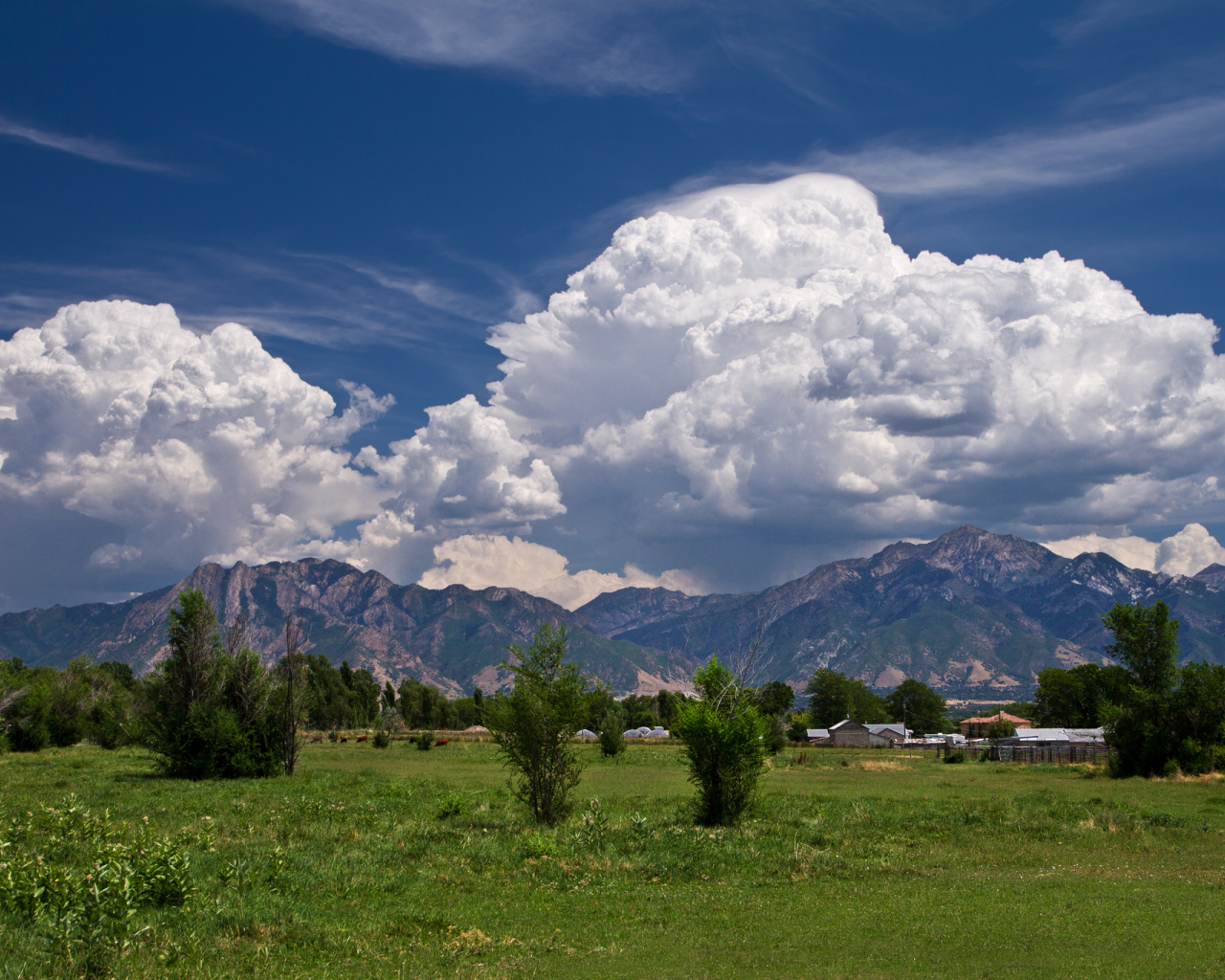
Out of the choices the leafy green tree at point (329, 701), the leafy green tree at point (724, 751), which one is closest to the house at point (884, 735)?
the leafy green tree at point (329, 701)

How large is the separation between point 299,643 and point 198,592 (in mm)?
6684

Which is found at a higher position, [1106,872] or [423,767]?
[1106,872]

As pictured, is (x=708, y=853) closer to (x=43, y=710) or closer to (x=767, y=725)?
(x=767, y=725)

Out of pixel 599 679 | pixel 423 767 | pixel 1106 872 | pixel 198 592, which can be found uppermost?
pixel 198 592

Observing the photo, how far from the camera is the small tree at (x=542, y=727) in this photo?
82.8ft

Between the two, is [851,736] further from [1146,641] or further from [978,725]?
[1146,641]

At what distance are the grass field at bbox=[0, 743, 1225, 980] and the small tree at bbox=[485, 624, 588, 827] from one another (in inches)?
39.3

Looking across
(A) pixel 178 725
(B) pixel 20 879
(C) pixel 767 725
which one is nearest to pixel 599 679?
(C) pixel 767 725

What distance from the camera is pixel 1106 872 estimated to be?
18.9 m

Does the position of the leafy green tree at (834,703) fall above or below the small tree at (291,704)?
below

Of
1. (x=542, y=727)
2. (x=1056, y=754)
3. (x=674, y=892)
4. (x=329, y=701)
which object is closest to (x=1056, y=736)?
(x=1056, y=754)

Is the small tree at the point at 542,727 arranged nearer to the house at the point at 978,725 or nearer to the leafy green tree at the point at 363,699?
the leafy green tree at the point at 363,699

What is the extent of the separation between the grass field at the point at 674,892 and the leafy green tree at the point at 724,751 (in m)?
1.29

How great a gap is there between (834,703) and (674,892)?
505ft
